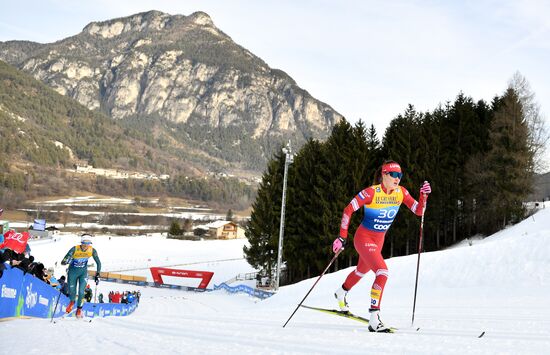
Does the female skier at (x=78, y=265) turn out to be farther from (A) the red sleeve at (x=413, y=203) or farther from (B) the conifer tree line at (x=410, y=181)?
(B) the conifer tree line at (x=410, y=181)

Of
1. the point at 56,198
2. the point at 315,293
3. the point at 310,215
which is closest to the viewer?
the point at 315,293

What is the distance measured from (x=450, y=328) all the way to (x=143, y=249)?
72.8m

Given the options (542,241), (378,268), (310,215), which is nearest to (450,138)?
(310,215)

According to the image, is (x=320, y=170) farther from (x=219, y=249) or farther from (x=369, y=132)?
(x=219, y=249)

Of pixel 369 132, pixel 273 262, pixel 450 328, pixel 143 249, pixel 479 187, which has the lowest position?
pixel 143 249

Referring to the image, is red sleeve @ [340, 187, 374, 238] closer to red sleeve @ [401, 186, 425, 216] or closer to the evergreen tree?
red sleeve @ [401, 186, 425, 216]

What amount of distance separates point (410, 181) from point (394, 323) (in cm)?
2628

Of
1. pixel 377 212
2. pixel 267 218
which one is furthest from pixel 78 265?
pixel 267 218

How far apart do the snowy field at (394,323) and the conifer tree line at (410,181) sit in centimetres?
1325

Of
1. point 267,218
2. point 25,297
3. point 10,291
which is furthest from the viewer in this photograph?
point 267,218

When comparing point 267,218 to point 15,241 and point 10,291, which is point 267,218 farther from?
point 10,291

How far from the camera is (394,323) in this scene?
26.1ft

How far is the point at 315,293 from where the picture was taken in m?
18.2

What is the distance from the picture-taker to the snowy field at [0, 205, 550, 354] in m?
5.15
